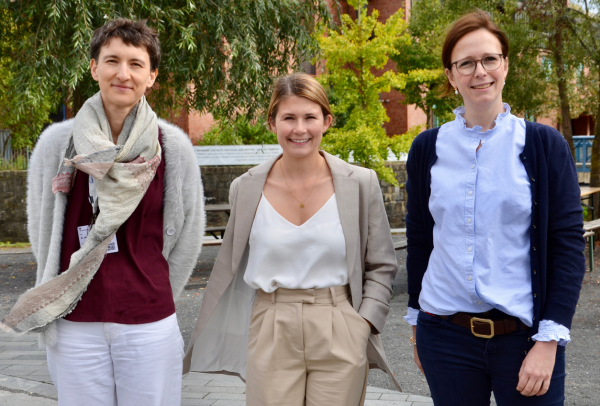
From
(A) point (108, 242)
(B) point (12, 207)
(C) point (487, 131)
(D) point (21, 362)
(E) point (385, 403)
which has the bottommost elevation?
(E) point (385, 403)

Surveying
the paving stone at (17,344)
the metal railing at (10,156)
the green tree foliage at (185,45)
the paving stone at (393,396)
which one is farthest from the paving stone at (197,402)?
the metal railing at (10,156)

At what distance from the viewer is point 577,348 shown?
6.09m

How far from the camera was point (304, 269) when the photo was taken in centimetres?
279

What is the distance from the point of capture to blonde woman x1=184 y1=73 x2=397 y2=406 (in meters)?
2.77

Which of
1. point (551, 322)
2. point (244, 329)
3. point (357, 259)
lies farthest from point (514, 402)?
point (244, 329)

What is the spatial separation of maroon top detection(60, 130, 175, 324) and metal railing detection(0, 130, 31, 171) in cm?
1227

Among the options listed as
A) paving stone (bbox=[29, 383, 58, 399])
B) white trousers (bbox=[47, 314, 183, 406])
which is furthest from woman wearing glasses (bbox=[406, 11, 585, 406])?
paving stone (bbox=[29, 383, 58, 399])

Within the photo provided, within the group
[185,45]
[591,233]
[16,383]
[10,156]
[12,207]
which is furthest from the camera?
[10,156]

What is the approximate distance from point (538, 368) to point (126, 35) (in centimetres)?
205

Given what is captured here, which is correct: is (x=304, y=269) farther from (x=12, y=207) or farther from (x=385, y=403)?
(x=12, y=207)

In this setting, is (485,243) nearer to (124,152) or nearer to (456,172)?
(456,172)

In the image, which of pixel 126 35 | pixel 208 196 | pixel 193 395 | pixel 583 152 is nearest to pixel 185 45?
pixel 193 395

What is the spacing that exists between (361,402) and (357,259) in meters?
0.61

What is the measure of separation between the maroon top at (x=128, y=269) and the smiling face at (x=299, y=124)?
1.94 feet
